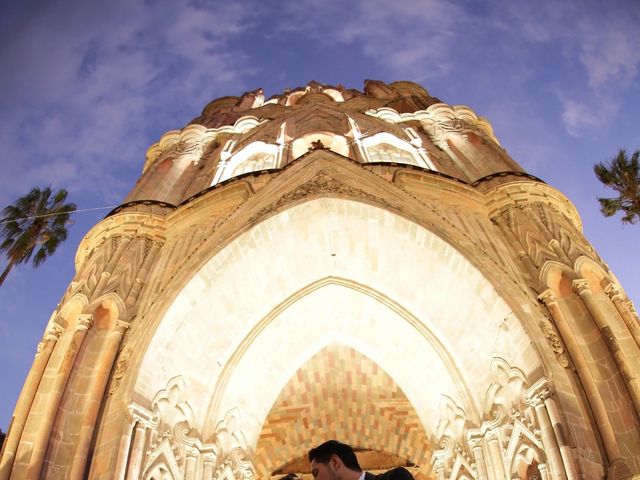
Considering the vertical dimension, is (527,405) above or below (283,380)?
below

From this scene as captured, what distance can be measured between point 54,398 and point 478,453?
23.5 ft

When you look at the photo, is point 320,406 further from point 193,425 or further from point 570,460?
point 570,460

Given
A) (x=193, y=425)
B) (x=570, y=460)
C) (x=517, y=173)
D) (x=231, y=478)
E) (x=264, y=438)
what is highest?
(x=517, y=173)

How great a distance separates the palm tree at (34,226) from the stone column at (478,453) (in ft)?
37.6

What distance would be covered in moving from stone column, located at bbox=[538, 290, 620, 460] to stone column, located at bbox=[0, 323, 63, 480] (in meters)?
8.27

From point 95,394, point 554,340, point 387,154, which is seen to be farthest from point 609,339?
point 387,154

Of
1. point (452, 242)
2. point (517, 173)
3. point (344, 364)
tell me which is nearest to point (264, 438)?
point (344, 364)

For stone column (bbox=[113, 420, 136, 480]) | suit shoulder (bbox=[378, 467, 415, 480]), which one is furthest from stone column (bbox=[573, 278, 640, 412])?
stone column (bbox=[113, 420, 136, 480])

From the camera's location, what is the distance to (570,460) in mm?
8281

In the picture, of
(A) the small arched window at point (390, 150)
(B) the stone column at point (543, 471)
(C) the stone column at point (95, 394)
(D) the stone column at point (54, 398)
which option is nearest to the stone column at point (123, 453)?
(C) the stone column at point (95, 394)

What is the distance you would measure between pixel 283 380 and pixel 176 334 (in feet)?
10.1

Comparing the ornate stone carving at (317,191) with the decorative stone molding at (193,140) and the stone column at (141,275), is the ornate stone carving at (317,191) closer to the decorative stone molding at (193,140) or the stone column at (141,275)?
the stone column at (141,275)

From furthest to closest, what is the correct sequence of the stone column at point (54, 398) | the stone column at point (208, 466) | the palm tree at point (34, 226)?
the palm tree at point (34, 226) → the stone column at point (208, 466) → the stone column at point (54, 398)

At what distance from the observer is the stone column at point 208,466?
10.9 m
